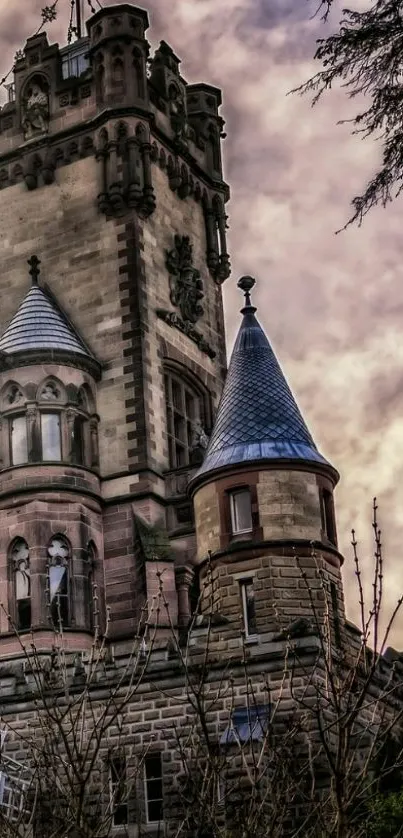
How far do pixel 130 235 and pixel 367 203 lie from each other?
89.2 ft

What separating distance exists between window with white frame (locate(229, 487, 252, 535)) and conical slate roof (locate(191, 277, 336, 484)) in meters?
0.75

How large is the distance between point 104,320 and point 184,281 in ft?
12.3

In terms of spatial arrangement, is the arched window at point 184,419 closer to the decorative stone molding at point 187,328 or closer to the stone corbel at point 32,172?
the decorative stone molding at point 187,328

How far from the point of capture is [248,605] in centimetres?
3356

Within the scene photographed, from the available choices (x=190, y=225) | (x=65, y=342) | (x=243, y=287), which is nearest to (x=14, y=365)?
(x=65, y=342)

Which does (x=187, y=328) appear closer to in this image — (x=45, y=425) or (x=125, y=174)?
(x=125, y=174)

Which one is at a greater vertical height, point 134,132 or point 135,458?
point 134,132

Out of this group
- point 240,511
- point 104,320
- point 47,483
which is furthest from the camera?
point 104,320

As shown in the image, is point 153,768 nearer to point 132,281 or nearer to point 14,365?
point 14,365

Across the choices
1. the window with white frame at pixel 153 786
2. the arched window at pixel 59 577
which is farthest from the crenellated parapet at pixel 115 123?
the window with white frame at pixel 153 786

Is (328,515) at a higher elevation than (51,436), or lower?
lower

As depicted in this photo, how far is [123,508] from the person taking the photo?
39.0m

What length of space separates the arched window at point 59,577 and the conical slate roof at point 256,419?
407 cm

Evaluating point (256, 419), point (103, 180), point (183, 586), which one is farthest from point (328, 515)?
point (103, 180)
